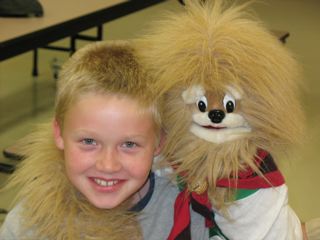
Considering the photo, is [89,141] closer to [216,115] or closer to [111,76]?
[111,76]

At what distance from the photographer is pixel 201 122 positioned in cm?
110

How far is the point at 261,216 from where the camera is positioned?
1098 millimetres

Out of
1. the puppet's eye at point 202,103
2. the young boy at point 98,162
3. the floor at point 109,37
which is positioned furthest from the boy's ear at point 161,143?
the floor at point 109,37

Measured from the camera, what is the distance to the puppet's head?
1.07 m

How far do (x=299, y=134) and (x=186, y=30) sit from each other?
29 centimetres

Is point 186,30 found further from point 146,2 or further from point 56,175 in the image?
point 146,2

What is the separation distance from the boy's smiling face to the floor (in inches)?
23.8

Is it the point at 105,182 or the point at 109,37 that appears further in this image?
the point at 109,37

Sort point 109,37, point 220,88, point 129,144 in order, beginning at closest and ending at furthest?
1. point 220,88
2. point 129,144
3. point 109,37

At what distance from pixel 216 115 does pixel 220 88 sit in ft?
0.17

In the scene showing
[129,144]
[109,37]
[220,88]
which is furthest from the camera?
[109,37]

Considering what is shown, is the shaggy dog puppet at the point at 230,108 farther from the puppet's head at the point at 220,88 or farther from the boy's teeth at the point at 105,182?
the boy's teeth at the point at 105,182

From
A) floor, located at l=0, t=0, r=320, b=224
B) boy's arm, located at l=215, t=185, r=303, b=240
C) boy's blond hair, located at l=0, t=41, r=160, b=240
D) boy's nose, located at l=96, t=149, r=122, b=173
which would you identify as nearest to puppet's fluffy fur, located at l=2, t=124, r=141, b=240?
boy's blond hair, located at l=0, t=41, r=160, b=240

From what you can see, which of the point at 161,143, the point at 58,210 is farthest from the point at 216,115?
the point at 58,210
